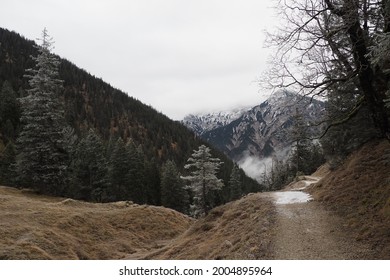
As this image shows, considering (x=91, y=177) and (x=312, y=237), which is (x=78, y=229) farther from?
(x=91, y=177)

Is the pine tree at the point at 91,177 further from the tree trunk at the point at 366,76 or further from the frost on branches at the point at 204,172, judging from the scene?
the tree trunk at the point at 366,76

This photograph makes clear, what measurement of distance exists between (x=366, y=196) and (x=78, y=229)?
52.0 ft

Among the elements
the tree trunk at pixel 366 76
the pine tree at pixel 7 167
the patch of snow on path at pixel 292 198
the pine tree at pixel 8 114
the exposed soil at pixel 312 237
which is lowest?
the exposed soil at pixel 312 237

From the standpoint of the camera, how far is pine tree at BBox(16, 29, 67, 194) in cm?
3006

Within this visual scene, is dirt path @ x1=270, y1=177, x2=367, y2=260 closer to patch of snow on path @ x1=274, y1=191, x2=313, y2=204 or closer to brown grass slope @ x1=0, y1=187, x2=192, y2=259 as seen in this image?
patch of snow on path @ x1=274, y1=191, x2=313, y2=204

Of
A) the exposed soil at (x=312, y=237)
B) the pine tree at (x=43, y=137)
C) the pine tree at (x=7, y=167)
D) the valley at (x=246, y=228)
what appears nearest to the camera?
the exposed soil at (x=312, y=237)

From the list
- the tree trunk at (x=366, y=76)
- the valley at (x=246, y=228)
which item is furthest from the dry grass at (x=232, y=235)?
the tree trunk at (x=366, y=76)

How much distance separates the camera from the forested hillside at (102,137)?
48625mm

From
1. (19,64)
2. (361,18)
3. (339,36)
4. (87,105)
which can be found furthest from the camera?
(87,105)

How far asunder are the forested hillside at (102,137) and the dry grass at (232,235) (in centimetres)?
1826

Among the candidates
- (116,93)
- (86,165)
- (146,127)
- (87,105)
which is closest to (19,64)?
(87,105)

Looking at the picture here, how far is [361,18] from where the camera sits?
1180cm

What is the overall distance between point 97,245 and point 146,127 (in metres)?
131

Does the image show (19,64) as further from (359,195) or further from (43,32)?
(359,195)
